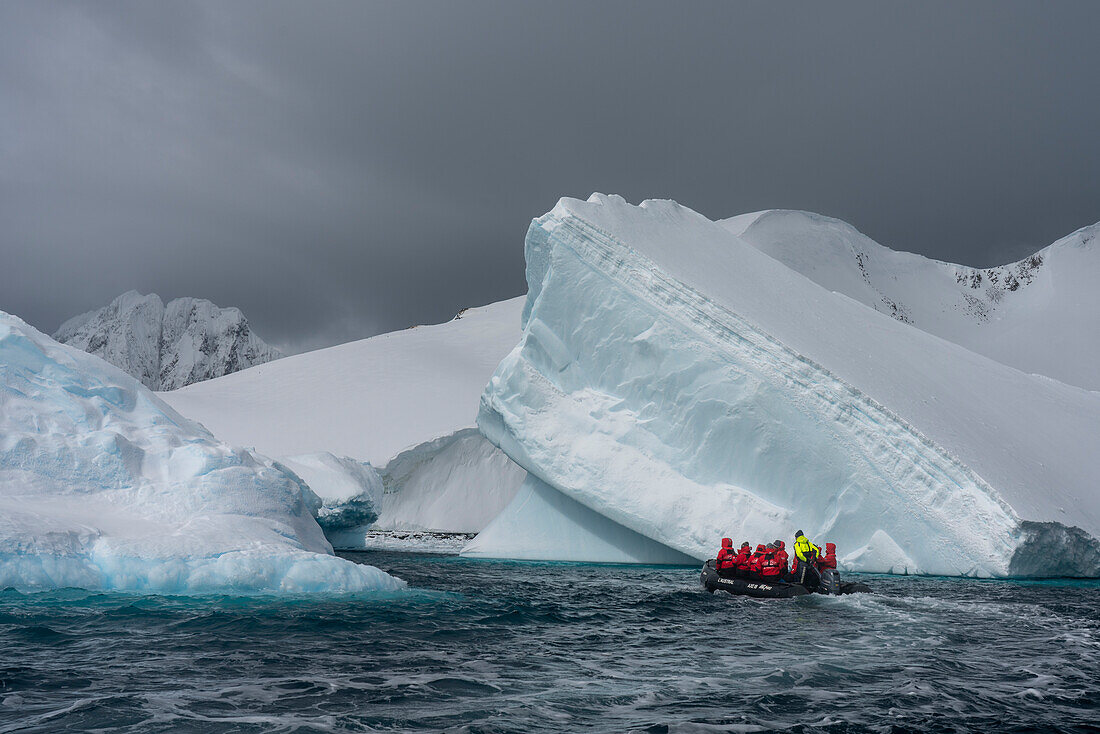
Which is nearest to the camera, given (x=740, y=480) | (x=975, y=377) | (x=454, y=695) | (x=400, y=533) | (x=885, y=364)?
(x=454, y=695)

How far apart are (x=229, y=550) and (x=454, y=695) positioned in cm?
579

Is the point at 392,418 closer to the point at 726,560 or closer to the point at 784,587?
A: the point at 726,560

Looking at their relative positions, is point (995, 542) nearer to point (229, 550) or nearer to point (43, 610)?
point (229, 550)

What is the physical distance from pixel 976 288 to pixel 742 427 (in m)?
37.1

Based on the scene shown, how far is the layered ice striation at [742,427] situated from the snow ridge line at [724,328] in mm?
35

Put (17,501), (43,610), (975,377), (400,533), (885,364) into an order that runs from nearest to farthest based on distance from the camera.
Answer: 1. (43,610)
2. (17,501)
3. (885,364)
4. (975,377)
5. (400,533)

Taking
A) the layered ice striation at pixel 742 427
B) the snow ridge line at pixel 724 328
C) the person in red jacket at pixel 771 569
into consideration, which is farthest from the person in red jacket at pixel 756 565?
the snow ridge line at pixel 724 328

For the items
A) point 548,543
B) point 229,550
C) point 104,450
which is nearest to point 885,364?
point 548,543

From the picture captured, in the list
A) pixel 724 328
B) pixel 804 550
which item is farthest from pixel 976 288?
pixel 804 550

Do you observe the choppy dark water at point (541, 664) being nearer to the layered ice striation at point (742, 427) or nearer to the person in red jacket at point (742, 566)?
the person in red jacket at point (742, 566)

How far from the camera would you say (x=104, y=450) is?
12.3m

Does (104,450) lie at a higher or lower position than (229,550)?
higher

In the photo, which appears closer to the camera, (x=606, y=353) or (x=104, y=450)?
(x=104, y=450)

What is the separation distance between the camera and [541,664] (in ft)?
24.8
